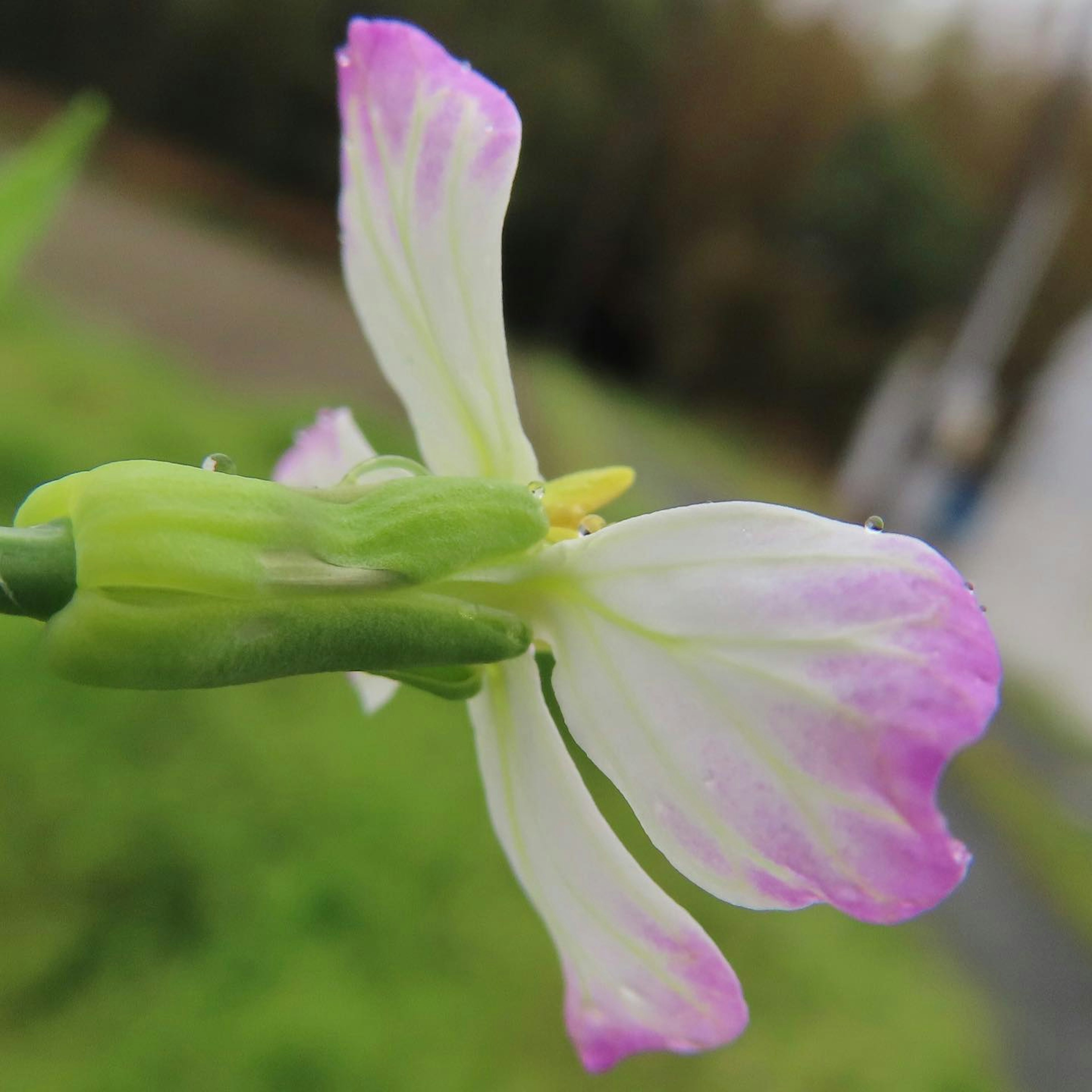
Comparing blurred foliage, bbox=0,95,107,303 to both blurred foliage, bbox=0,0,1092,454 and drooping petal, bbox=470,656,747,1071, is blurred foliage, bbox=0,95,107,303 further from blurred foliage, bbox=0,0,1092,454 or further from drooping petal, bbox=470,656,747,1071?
blurred foliage, bbox=0,0,1092,454

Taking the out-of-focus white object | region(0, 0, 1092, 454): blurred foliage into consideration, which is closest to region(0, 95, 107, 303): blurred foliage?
the out-of-focus white object

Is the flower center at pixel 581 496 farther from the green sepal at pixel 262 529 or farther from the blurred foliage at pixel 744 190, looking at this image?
the blurred foliage at pixel 744 190

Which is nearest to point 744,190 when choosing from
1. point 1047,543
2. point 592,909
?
point 1047,543

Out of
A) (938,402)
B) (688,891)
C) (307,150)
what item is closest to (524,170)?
(307,150)

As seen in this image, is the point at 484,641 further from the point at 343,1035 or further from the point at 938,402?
the point at 938,402

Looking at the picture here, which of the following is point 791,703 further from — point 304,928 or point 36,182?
point 304,928

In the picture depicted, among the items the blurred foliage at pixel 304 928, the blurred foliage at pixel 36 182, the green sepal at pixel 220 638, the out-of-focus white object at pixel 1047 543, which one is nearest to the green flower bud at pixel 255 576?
the green sepal at pixel 220 638
